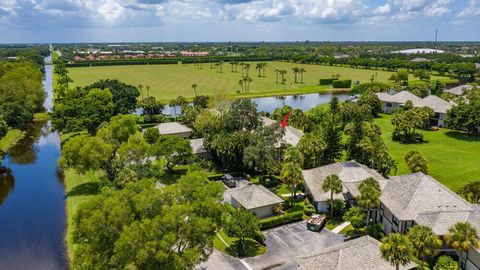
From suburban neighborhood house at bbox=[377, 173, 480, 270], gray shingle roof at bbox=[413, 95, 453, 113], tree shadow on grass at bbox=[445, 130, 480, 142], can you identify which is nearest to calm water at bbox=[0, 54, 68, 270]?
suburban neighborhood house at bbox=[377, 173, 480, 270]

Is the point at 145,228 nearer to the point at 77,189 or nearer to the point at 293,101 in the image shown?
the point at 77,189

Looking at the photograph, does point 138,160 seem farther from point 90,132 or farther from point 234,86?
point 234,86

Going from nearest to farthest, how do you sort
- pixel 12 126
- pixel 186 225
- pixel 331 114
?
pixel 186 225, pixel 331 114, pixel 12 126

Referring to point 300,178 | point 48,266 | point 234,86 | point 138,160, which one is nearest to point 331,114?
point 300,178

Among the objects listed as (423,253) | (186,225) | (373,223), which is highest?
(186,225)

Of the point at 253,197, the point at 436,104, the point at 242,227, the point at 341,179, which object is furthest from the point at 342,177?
the point at 436,104

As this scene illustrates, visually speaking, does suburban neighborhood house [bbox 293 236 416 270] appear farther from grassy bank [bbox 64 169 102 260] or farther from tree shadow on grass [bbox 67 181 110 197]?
tree shadow on grass [bbox 67 181 110 197]
